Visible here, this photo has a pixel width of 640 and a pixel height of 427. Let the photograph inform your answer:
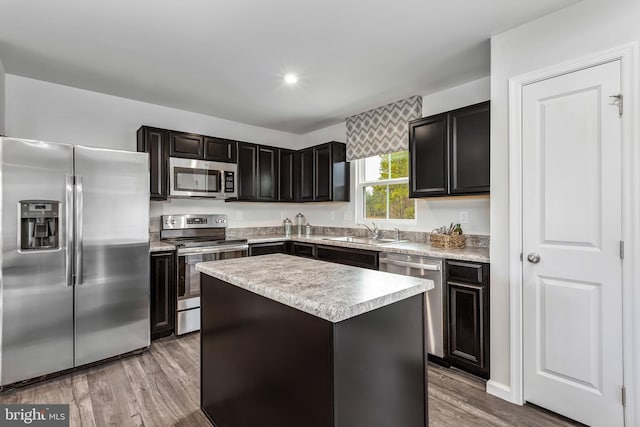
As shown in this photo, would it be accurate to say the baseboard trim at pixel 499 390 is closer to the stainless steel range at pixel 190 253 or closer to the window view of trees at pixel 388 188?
the window view of trees at pixel 388 188

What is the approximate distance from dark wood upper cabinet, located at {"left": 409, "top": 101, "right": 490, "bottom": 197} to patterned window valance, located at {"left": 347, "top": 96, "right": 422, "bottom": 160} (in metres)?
0.45

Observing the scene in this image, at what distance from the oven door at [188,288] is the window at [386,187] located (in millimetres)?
2000

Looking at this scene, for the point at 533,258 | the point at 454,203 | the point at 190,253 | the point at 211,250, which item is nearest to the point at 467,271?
the point at 533,258

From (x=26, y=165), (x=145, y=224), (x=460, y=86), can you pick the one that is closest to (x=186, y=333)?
(x=145, y=224)

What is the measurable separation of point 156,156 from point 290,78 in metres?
1.66

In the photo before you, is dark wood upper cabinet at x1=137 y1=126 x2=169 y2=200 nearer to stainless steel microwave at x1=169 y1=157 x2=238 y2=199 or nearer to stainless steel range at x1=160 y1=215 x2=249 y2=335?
stainless steel microwave at x1=169 y1=157 x2=238 y2=199

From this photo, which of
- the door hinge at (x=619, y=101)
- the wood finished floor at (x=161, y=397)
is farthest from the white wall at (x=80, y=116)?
the door hinge at (x=619, y=101)

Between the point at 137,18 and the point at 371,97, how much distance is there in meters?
2.19

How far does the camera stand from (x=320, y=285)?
4.26 feet

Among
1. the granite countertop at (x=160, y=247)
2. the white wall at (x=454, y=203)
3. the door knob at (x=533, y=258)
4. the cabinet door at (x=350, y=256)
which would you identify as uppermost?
the white wall at (x=454, y=203)

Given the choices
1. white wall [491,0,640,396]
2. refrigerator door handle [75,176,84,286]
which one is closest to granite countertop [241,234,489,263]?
white wall [491,0,640,396]

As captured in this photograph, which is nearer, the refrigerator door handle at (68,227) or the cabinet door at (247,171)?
the refrigerator door handle at (68,227)

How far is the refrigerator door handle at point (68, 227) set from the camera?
2.38 m

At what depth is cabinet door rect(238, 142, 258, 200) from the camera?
393 centimetres
